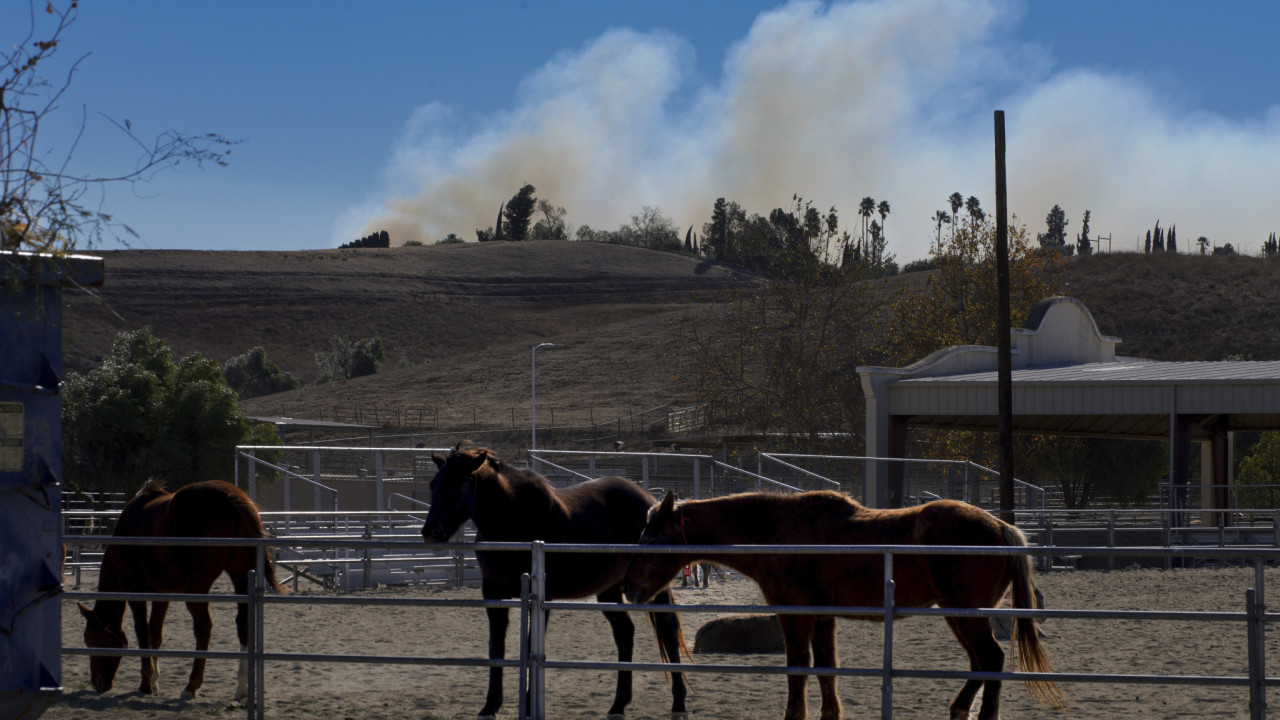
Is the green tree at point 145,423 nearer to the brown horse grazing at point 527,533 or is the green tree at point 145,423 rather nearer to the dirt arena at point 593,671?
the dirt arena at point 593,671

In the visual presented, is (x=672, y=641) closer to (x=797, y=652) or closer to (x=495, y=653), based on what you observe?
(x=797, y=652)

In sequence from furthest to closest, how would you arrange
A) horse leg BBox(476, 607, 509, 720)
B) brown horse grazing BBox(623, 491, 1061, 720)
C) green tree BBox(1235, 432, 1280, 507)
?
green tree BBox(1235, 432, 1280, 507) → horse leg BBox(476, 607, 509, 720) → brown horse grazing BBox(623, 491, 1061, 720)

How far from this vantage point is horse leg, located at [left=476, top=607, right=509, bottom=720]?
678 cm

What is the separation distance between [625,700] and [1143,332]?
3121 inches

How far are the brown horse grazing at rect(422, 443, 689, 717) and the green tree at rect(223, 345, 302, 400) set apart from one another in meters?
92.1

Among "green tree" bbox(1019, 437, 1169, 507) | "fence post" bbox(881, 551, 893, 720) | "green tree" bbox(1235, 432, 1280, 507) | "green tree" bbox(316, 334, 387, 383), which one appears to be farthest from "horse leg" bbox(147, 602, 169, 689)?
"green tree" bbox(316, 334, 387, 383)

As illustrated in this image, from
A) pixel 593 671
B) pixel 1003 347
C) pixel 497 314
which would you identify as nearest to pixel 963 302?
pixel 1003 347

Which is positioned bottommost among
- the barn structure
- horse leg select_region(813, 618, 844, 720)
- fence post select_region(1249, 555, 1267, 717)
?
horse leg select_region(813, 618, 844, 720)

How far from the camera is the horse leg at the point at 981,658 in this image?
6086mm

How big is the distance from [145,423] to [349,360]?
59.6 meters

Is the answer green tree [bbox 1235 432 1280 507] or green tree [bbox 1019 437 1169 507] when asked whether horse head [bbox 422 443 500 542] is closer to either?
green tree [bbox 1235 432 1280 507]

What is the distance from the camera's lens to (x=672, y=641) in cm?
697

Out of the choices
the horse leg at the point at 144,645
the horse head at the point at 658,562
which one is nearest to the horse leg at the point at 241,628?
the horse leg at the point at 144,645

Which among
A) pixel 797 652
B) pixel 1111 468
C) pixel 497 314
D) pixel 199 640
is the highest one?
pixel 497 314
